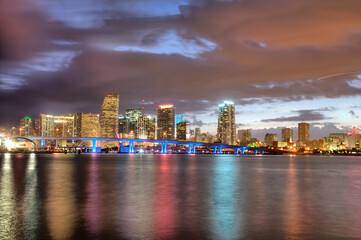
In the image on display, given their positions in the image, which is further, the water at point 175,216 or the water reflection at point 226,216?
the water reflection at point 226,216

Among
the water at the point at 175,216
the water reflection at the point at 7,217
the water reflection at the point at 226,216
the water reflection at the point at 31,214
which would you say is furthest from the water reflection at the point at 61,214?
the water reflection at the point at 226,216

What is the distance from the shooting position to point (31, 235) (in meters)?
18.1

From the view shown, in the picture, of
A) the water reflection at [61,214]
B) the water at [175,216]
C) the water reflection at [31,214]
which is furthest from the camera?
the water at [175,216]

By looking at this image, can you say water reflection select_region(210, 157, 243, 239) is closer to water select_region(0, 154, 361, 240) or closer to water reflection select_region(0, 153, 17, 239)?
water select_region(0, 154, 361, 240)

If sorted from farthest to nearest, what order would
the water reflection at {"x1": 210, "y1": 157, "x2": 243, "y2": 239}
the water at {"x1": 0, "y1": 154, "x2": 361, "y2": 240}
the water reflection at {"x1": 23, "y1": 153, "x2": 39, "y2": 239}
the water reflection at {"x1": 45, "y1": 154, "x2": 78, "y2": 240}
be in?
the water reflection at {"x1": 210, "y1": 157, "x2": 243, "y2": 239}, the water at {"x1": 0, "y1": 154, "x2": 361, "y2": 240}, the water reflection at {"x1": 45, "y1": 154, "x2": 78, "y2": 240}, the water reflection at {"x1": 23, "y1": 153, "x2": 39, "y2": 239}

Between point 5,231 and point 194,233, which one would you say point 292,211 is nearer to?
point 194,233

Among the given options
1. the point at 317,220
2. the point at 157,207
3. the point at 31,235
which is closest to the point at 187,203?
the point at 157,207

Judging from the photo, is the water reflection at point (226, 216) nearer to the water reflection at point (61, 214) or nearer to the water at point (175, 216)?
the water at point (175, 216)

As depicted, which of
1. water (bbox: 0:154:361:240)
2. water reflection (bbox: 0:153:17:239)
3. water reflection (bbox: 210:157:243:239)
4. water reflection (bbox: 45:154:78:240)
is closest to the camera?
water reflection (bbox: 0:153:17:239)

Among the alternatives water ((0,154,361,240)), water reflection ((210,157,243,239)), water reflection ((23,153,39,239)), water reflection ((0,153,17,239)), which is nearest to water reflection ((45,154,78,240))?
water ((0,154,361,240))

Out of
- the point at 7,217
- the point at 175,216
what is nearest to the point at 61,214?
the point at 7,217

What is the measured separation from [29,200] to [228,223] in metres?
18.8

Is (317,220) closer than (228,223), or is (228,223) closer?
(228,223)

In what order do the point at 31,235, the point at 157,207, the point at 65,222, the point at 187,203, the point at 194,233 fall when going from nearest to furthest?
the point at 31,235 → the point at 194,233 → the point at 65,222 → the point at 157,207 → the point at 187,203
